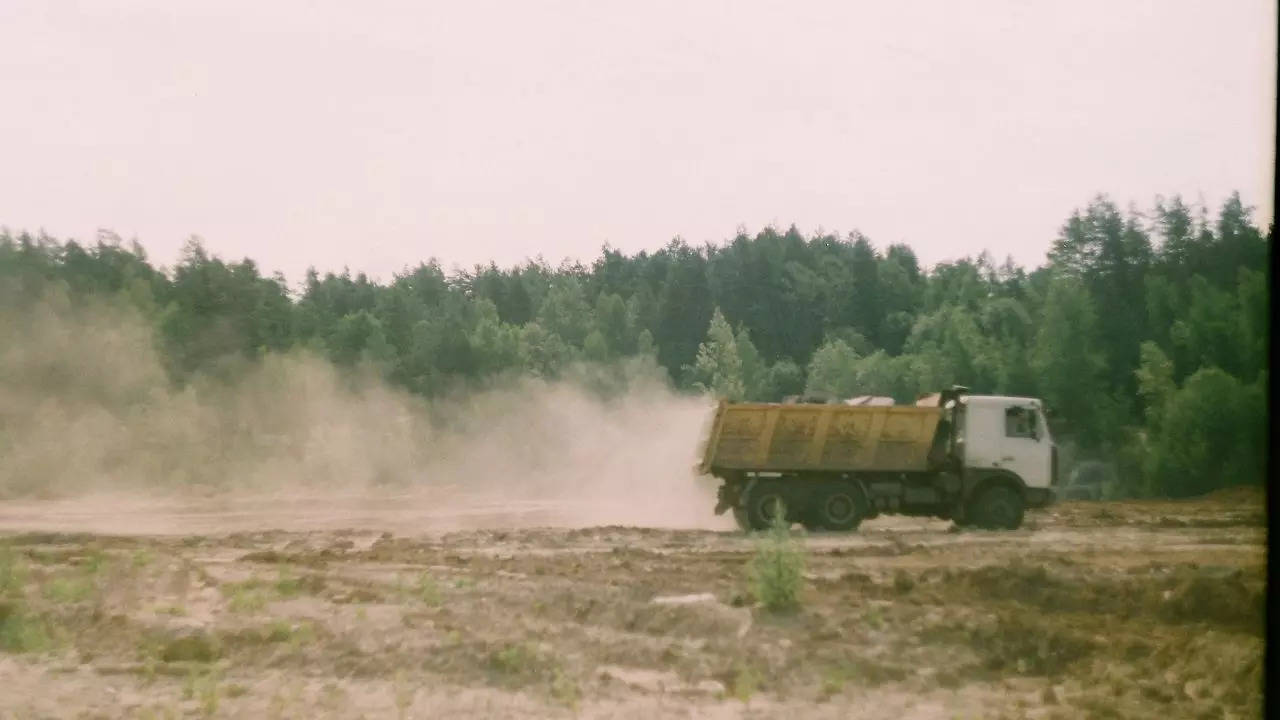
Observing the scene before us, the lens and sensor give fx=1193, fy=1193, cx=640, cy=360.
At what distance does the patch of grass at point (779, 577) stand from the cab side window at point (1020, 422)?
11.3 meters

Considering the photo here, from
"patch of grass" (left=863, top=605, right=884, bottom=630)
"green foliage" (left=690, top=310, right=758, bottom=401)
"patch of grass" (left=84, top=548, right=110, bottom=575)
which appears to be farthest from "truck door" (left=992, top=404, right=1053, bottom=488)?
"green foliage" (left=690, top=310, right=758, bottom=401)

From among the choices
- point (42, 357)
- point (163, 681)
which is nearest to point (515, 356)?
point (42, 357)

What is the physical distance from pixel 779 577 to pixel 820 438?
10.5 m

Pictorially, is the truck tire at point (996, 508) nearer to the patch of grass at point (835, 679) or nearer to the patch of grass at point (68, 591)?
the patch of grass at point (835, 679)

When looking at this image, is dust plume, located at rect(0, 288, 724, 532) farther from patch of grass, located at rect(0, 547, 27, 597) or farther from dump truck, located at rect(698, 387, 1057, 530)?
patch of grass, located at rect(0, 547, 27, 597)

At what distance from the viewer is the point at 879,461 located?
2394cm

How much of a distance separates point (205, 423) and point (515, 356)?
20.8 meters

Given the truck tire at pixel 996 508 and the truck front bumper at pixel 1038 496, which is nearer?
the truck tire at pixel 996 508

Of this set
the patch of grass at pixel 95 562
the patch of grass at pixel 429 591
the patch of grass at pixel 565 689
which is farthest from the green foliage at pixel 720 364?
the patch of grass at pixel 565 689

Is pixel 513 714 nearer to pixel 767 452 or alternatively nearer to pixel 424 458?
pixel 767 452

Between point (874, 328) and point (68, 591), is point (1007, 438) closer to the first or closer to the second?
point (68, 591)

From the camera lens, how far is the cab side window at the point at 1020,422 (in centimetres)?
2400

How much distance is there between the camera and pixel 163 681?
10867 mm

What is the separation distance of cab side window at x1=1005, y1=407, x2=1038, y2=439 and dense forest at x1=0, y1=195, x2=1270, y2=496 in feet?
2.46
